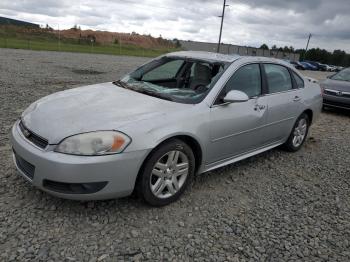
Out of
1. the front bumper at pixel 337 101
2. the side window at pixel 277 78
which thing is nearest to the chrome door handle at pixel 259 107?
the side window at pixel 277 78

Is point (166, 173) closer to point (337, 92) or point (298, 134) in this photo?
point (298, 134)

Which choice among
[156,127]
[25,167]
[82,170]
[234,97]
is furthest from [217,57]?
[25,167]

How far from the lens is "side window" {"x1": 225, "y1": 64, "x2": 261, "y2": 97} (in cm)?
411

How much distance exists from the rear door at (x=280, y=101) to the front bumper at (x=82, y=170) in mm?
2283

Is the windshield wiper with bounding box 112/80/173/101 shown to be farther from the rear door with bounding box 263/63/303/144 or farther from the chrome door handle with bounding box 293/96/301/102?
the chrome door handle with bounding box 293/96/301/102

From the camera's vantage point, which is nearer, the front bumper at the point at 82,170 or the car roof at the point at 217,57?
the front bumper at the point at 82,170

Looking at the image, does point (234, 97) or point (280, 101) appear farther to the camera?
point (280, 101)

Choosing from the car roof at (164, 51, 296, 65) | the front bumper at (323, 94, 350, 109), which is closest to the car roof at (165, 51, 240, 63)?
the car roof at (164, 51, 296, 65)

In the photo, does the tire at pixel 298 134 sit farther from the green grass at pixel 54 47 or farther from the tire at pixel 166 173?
the green grass at pixel 54 47

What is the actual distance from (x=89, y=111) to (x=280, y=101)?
9.00 ft

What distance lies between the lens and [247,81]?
4.38m

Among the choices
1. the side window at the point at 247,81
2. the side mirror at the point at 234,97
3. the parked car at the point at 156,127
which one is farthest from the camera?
the side window at the point at 247,81

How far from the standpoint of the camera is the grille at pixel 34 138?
300 centimetres

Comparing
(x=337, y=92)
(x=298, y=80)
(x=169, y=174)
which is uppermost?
(x=298, y=80)
